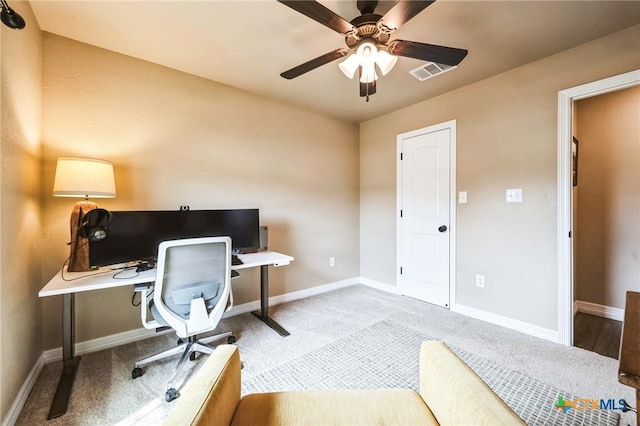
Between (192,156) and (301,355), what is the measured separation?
83.8 inches

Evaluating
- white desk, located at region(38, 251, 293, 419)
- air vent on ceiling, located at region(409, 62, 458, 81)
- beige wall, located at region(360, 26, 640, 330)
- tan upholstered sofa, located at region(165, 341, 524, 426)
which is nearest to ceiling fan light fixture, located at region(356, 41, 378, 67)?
air vent on ceiling, located at region(409, 62, 458, 81)

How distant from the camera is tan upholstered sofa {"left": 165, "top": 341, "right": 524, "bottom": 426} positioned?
726 millimetres

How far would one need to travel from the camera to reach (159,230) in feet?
7.18

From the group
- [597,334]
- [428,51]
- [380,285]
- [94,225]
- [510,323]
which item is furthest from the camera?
[380,285]

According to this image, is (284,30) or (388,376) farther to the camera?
(284,30)

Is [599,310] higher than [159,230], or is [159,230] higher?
[159,230]

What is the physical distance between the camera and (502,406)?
726 millimetres

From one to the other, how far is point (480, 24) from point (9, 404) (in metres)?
3.75

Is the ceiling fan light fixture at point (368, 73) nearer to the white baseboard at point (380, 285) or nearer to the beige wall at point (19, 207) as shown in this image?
the beige wall at point (19, 207)

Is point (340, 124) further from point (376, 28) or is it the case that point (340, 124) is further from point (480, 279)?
point (480, 279)

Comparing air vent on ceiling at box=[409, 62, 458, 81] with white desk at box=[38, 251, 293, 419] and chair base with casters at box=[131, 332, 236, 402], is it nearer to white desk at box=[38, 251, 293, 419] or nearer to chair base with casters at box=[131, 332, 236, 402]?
white desk at box=[38, 251, 293, 419]

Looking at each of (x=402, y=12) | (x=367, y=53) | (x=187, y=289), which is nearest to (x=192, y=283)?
(x=187, y=289)

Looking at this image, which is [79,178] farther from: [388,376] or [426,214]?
[426,214]

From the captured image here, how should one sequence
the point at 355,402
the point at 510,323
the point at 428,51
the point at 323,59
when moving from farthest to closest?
the point at 510,323, the point at 323,59, the point at 428,51, the point at 355,402
